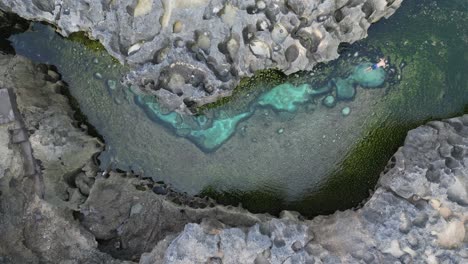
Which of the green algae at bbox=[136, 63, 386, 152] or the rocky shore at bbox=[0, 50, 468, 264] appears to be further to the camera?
the green algae at bbox=[136, 63, 386, 152]

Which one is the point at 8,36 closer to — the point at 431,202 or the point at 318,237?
the point at 318,237

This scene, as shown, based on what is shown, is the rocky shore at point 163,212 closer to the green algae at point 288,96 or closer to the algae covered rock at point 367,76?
the algae covered rock at point 367,76

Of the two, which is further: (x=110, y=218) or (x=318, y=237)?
(x=110, y=218)

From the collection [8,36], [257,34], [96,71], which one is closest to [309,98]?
[257,34]

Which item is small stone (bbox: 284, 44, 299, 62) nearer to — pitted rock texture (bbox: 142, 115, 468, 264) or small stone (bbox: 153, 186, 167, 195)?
pitted rock texture (bbox: 142, 115, 468, 264)

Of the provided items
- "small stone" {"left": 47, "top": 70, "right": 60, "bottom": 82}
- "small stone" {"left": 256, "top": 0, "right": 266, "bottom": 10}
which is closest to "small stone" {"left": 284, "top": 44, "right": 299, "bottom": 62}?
"small stone" {"left": 256, "top": 0, "right": 266, "bottom": 10}

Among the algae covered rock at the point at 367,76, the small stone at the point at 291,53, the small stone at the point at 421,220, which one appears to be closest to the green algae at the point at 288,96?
the small stone at the point at 291,53
